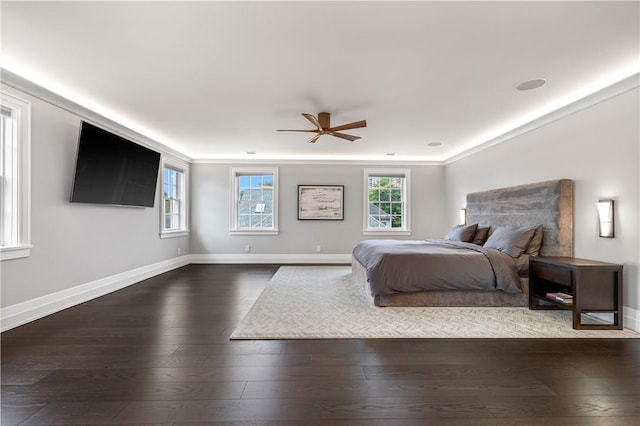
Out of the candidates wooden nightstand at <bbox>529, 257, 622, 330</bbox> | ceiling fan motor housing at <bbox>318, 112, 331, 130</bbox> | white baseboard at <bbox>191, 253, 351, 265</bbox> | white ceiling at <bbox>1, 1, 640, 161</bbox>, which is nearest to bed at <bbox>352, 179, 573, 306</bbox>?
wooden nightstand at <bbox>529, 257, 622, 330</bbox>

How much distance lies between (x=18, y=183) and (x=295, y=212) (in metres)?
4.66

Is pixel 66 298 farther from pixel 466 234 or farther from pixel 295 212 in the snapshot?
pixel 466 234

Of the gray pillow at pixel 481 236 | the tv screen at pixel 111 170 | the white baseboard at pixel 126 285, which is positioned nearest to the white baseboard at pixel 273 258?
the white baseboard at pixel 126 285

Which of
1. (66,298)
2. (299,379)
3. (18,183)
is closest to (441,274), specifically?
(299,379)

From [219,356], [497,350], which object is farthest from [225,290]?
[497,350]

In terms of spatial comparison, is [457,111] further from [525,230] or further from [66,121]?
[66,121]

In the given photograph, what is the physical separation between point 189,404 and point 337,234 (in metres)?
5.40

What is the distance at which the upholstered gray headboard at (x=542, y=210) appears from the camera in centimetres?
346

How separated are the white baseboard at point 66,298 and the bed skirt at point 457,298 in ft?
11.9

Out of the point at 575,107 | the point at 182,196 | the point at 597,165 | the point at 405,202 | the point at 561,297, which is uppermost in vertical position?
the point at 575,107

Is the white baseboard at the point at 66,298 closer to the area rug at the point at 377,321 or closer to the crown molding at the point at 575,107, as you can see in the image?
the area rug at the point at 377,321

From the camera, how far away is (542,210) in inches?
148

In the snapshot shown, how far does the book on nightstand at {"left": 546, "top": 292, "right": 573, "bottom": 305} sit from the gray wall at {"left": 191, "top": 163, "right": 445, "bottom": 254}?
385 centimetres

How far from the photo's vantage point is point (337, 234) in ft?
22.7
